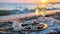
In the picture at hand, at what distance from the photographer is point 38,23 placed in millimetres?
2172

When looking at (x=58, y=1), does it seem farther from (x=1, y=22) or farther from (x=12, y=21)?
(x=1, y=22)

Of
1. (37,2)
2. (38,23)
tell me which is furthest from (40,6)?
(38,23)

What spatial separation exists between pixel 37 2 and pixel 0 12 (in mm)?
623

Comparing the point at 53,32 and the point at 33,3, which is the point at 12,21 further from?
the point at 53,32

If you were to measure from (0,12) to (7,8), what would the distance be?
0.13m

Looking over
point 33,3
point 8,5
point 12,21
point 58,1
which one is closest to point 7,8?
point 8,5

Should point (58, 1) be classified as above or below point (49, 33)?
above

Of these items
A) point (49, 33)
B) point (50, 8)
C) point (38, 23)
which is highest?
point (50, 8)

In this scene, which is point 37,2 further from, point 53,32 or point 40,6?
point 53,32

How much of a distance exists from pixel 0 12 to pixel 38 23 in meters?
0.64

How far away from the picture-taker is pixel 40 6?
2.15 metres

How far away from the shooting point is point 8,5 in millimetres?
2205

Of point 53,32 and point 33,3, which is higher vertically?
point 33,3

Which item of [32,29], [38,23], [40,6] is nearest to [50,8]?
[40,6]
